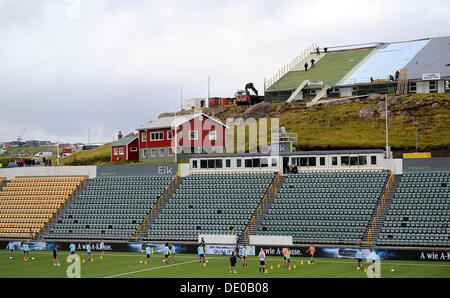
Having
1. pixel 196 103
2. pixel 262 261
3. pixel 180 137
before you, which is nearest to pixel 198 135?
pixel 180 137

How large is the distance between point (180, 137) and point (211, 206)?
1884 centimetres

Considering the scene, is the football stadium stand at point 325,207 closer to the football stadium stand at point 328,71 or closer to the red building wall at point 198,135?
A: the red building wall at point 198,135

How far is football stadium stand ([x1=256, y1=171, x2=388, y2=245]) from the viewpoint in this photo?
46.3m

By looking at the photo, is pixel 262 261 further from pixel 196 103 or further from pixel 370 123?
pixel 196 103

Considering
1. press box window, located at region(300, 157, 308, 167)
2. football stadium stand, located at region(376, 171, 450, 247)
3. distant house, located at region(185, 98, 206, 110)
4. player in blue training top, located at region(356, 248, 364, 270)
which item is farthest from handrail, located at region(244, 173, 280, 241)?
distant house, located at region(185, 98, 206, 110)

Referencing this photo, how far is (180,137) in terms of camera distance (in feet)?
231

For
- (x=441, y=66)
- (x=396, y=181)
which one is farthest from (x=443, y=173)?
(x=441, y=66)

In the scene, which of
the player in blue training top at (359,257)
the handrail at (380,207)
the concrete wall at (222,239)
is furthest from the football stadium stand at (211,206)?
the player in blue training top at (359,257)

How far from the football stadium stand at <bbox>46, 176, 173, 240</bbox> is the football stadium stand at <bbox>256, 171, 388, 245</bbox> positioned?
1278 centimetres

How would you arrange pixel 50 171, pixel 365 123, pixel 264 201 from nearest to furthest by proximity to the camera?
1. pixel 264 201
2. pixel 50 171
3. pixel 365 123

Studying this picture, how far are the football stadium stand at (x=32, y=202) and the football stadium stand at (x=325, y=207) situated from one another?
74.3ft

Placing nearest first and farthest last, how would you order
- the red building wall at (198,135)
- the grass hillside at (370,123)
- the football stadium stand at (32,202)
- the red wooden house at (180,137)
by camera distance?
the football stadium stand at (32,202)
the grass hillside at (370,123)
the red wooden house at (180,137)
the red building wall at (198,135)

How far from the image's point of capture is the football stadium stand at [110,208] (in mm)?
53875

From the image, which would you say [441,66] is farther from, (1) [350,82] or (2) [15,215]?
(2) [15,215]
